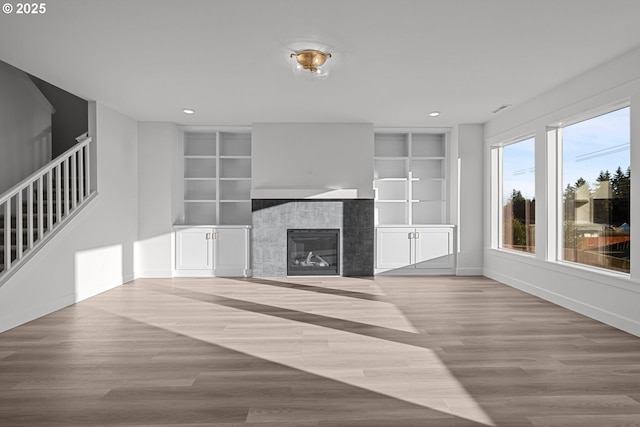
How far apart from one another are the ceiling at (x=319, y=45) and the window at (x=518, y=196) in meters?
0.82

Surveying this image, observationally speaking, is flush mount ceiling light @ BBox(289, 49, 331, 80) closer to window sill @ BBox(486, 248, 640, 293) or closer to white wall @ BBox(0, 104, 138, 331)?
white wall @ BBox(0, 104, 138, 331)

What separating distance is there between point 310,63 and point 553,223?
3.51 metres

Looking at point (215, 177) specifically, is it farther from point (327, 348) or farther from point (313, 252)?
point (327, 348)

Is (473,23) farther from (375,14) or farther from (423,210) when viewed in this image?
(423,210)

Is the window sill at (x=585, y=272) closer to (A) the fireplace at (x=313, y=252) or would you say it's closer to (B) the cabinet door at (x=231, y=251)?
(A) the fireplace at (x=313, y=252)

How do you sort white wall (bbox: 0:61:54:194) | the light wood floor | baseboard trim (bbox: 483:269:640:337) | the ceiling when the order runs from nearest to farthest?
the light wood floor, the ceiling, baseboard trim (bbox: 483:269:640:337), white wall (bbox: 0:61:54:194)

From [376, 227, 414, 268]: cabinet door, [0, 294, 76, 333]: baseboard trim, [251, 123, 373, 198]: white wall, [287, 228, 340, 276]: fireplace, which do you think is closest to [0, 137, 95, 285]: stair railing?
[0, 294, 76, 333]: baseboard trim

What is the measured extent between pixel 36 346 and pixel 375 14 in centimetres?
364

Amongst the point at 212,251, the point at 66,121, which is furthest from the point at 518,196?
the point at 66,121

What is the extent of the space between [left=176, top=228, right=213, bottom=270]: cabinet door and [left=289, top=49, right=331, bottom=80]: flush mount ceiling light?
361cm

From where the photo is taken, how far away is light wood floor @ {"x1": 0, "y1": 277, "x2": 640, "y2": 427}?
2107 millimetres

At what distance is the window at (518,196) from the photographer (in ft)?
17.8

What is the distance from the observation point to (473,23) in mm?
3041

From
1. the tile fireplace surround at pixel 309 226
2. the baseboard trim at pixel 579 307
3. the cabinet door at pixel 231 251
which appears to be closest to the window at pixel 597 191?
the baseboard trim at pixel 579 307
